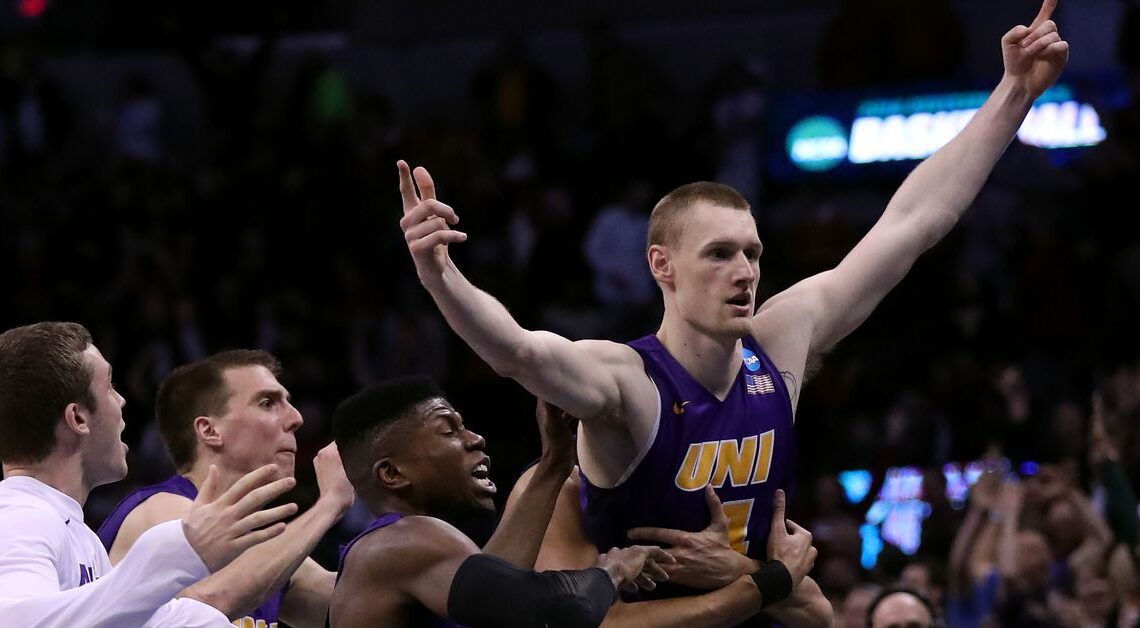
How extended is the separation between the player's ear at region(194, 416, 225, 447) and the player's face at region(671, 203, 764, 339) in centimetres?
183

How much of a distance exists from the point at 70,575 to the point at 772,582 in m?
Answer: 2.13

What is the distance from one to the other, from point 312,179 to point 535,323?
3.34m

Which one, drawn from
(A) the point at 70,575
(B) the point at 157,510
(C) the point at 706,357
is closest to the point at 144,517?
(B) the point at 157,510

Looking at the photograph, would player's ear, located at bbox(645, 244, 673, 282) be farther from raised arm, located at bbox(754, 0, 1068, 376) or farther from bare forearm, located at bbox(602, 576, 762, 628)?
bare forearm, located at bbox(602, 576, 762, 628)

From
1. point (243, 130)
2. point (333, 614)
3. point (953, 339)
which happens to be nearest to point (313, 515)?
point (333, 614)

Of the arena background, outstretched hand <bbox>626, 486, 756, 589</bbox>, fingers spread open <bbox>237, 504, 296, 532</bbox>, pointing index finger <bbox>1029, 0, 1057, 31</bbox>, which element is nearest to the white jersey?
fingers spread open <bbox>237, 504, 296, 532</bbox>

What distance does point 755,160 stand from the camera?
14078 millimetres

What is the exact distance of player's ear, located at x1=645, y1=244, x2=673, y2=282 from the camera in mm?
5473

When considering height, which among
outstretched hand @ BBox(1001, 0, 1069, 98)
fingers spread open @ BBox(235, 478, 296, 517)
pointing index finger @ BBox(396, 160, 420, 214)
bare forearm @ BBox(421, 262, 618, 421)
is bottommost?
fingers spread open @ BBox(235, 478, 296, 517)

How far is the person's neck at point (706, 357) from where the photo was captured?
214 inches

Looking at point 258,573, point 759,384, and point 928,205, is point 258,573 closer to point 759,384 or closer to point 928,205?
point 759,384

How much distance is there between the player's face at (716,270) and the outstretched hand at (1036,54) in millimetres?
1244

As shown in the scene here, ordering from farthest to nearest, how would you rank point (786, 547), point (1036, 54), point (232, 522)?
1. point (1036, 54)
2. point (786, 547)
3. point (232, 522)

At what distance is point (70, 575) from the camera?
460 centimetres
